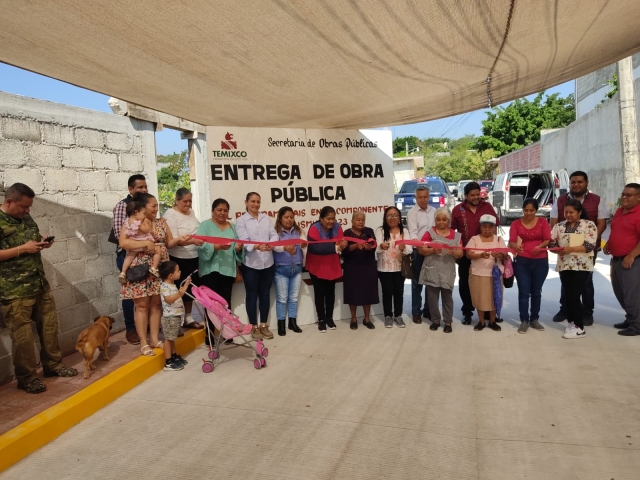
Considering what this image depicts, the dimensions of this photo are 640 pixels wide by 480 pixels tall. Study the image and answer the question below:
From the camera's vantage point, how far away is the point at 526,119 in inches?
1373

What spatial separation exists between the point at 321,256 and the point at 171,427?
9.42ft

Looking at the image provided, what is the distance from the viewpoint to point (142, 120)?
625 cm

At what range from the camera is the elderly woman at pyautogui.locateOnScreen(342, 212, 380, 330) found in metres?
5.89

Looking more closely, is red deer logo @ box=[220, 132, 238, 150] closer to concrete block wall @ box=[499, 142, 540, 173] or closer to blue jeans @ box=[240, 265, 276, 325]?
blue jeans @ box=[240, 265, 276, 325]

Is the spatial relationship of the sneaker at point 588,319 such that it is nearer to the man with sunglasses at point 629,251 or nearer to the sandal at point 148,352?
the man with sunglasses at point 629,251

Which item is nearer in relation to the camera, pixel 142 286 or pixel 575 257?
pixel 142 286

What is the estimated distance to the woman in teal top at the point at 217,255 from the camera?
17.5ft

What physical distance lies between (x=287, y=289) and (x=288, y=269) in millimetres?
286

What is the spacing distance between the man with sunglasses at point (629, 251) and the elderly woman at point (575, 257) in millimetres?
261

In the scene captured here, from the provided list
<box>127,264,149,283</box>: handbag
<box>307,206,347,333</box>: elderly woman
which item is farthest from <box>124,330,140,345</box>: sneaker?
<box>307,206,347,333</box>: elderly woman

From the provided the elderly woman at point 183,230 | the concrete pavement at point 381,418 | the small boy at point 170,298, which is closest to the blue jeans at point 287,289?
the concrete pavement at point 381,418

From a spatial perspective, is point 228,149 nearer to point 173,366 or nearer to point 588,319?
point 173,366

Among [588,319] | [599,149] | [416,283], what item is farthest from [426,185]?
[588,319]

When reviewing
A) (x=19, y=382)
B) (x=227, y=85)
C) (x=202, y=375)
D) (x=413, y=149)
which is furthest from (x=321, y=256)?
(x=413, y=149)
